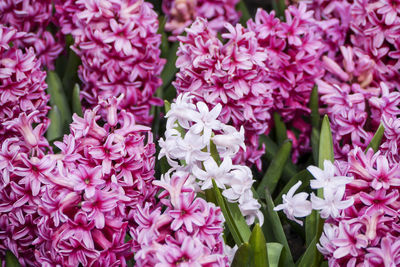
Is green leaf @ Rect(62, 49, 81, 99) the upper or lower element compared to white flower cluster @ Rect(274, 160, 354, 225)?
lower

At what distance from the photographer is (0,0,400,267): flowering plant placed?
1404mm

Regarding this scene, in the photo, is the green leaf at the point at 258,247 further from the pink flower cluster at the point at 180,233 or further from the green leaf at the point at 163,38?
the green leaf at the point at 163,38

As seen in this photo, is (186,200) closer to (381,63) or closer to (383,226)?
(383,226)

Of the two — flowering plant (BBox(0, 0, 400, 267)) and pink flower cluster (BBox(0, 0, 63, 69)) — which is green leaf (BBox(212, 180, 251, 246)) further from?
pink flower cluster (BBox(0, 0, 63, 69))

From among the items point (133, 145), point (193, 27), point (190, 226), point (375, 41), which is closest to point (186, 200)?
point (190, 226)

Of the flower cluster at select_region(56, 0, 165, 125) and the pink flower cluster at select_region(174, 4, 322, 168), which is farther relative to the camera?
the flower cluster at select_region(56, 0, 165, 125)

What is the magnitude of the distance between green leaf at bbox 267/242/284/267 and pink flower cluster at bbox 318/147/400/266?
0.13 m

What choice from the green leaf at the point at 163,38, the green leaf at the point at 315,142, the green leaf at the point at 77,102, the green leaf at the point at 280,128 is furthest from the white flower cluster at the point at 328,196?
the green leaf at the point at 163,38

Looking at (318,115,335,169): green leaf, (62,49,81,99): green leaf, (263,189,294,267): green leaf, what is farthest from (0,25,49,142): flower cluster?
(318,115,335,169): green leaf

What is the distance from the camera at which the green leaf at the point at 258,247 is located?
1.41m

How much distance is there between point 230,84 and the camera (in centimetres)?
177

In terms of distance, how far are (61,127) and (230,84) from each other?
2.25 feet

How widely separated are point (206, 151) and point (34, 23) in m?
1.05

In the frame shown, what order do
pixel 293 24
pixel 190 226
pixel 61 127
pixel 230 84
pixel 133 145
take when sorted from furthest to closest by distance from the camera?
pixel 61 127 < pixel 293 24 < pixel 230 84 < pixel 133 145 < pixel 190 226
